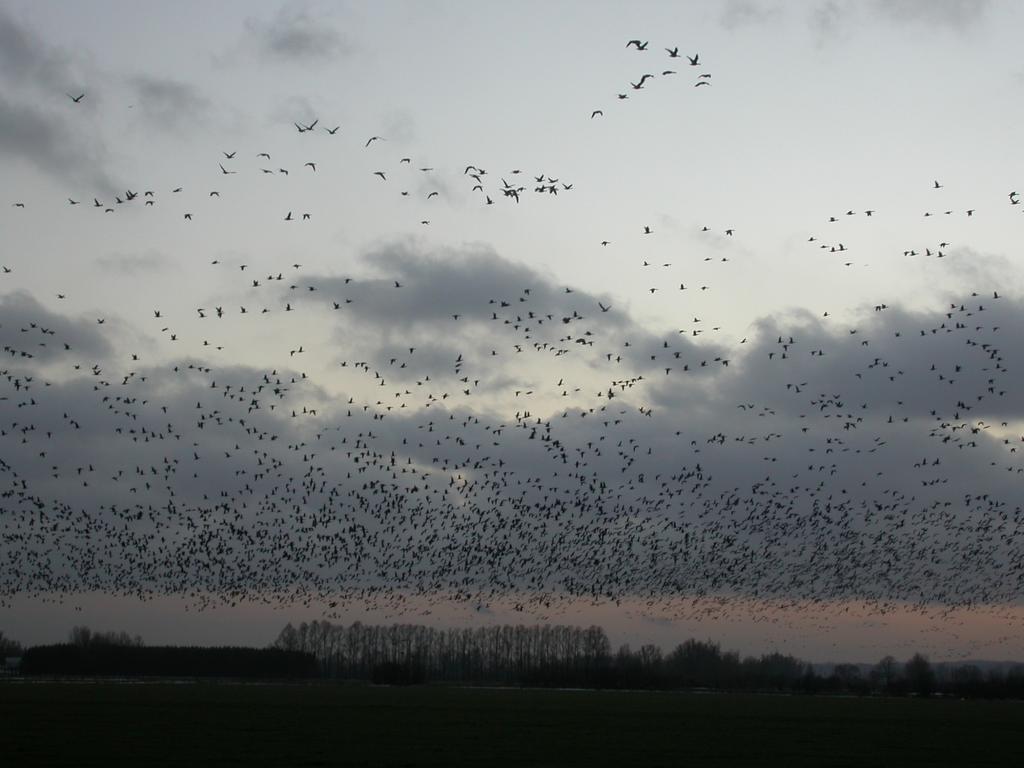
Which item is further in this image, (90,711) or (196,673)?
(196,673)

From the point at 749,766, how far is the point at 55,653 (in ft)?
571

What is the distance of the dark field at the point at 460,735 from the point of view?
1700 inches

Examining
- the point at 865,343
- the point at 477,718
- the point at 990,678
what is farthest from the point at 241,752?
the point at 990,678

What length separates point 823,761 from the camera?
45.3 meters

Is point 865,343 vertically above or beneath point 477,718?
above

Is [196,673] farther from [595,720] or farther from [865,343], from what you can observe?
[865,343]

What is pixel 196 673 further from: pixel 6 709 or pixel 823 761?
pixel 823 761

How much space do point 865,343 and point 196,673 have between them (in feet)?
483

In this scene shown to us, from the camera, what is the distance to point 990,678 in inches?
6747

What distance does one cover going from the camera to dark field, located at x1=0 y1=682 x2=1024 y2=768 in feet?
142

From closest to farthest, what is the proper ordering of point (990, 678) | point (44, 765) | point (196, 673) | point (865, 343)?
1. point (44, 765)
2. point (865, 343)
3. point (990, 678)
4. point (196, 673)

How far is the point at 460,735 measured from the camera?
2181 inches

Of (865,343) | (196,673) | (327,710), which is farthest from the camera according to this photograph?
(196,673)

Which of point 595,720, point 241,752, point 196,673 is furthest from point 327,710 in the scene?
point 196,673
